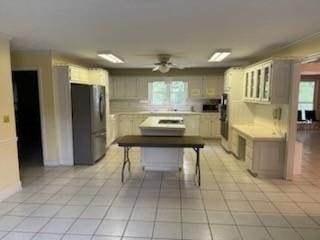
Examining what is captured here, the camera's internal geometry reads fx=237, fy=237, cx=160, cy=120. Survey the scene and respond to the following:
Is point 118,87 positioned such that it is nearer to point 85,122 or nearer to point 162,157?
point 85,122

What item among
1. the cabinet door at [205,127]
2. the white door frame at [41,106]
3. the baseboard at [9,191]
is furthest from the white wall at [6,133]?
the cabinet door at [205,127]

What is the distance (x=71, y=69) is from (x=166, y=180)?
3.02 m

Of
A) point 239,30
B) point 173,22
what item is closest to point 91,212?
point 173,22

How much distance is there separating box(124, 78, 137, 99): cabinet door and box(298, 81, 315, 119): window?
7022mm

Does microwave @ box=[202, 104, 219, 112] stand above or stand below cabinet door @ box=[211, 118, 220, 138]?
above

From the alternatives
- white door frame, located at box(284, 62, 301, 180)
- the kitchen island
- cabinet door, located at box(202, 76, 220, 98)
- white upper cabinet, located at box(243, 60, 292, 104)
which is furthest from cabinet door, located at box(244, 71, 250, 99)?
cabinet door, located at box(202, 76, 220, 98)

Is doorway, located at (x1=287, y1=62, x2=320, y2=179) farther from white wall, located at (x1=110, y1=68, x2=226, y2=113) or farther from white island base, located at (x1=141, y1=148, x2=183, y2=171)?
white wall, located at (x1=110, y1=68, x2=226, y2=113)

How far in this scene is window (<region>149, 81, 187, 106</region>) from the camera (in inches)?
328

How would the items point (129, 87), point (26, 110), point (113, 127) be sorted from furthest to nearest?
point (129, 87) < point (113, 127) < point (26, 110)

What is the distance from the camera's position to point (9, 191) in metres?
3.53

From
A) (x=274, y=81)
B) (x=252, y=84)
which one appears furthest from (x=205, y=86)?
(x=274, y=81)

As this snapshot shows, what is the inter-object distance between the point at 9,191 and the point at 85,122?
6.27 feet

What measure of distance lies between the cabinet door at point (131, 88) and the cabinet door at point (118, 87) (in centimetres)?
10

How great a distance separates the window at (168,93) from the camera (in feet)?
27.3
